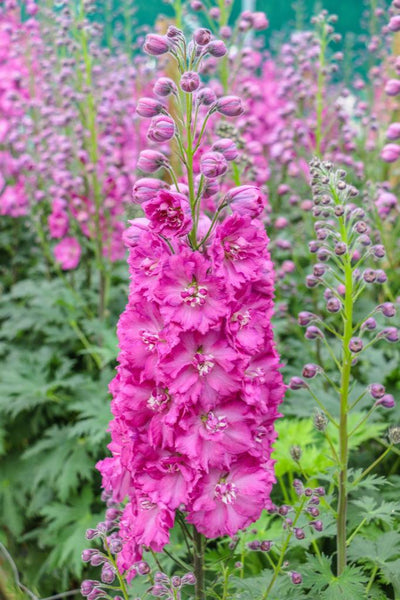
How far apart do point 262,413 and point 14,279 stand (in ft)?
12.2

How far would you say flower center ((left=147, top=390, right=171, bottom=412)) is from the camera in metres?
1.35

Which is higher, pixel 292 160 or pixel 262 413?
pixel 292 160

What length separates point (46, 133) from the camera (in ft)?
12.9

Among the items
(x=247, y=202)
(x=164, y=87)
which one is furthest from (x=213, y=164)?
(x=164, y=87)

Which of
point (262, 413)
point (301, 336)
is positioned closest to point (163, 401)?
point (262, 413)

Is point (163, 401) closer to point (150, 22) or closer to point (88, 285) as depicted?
point (88, 285)

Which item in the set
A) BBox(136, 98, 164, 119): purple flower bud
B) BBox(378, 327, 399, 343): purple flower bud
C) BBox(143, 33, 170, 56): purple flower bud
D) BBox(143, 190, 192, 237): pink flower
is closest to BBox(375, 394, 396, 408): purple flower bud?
BBox(378, 327, 399, 343): purple flower bud

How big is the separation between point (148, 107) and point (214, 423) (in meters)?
0.72

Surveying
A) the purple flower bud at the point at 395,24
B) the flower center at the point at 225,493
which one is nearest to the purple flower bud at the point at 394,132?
the purple flower bud at the point at 395,24

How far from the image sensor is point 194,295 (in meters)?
1.29

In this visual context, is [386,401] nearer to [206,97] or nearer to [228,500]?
[228,500]

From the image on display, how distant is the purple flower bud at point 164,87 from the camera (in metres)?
1.40

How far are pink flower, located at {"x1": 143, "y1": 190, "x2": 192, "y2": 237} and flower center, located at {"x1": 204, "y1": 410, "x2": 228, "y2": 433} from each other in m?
0.39

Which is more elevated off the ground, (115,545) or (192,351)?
(192,351)
